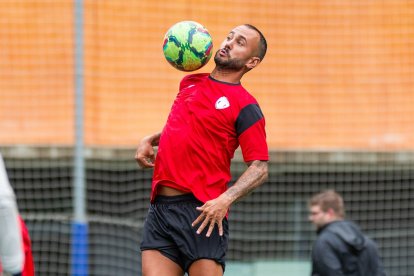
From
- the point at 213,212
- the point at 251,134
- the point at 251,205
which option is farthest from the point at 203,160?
the point at 251,205

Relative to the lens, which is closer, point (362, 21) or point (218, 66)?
point (218, 66)

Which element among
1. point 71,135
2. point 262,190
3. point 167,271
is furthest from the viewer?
point 262,190

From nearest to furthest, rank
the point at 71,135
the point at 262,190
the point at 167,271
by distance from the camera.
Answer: the point at 167,271, the point at 71,135, the point at 262,190

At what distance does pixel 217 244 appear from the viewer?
6043 mm

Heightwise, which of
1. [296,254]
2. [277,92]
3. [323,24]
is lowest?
[296,254]

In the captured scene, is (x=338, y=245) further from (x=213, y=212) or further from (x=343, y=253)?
(x=213, y=212)

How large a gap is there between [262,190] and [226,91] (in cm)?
645

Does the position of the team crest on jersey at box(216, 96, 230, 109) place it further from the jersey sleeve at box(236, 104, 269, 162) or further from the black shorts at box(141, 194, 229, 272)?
the black shorts at box(141, 194, 229, 272)

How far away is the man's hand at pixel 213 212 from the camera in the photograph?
18.7 feet

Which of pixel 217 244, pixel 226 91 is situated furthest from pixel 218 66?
pixel 217 244

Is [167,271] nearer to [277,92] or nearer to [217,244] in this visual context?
[217,244]

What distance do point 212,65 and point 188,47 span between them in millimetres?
5900

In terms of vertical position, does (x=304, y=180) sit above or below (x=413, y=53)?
below

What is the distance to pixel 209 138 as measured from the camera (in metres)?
6.03
